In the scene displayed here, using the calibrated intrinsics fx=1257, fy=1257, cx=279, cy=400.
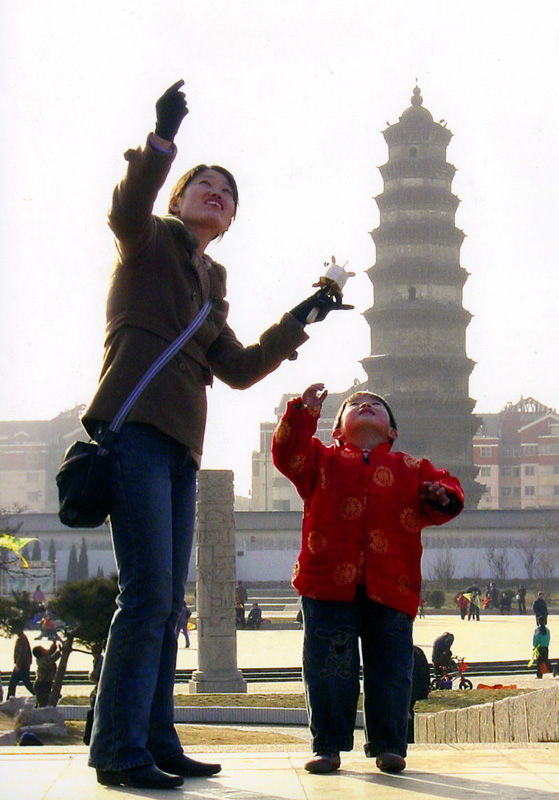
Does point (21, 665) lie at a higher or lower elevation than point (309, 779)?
lower

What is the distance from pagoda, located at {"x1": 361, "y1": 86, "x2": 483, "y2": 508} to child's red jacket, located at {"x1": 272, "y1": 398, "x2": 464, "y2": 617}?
41.7 meters

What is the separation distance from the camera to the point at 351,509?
296 centimetres

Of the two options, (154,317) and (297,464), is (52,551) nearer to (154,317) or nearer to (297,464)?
(297,464)

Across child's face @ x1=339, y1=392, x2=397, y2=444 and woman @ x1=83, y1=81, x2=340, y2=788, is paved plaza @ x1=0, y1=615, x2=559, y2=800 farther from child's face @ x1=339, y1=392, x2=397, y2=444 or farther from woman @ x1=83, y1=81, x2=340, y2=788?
child's face @ x1=339, y1=392, x2=397, y2=444

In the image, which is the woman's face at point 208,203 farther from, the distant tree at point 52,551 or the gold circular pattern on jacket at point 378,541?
the distant tree at point 52,551

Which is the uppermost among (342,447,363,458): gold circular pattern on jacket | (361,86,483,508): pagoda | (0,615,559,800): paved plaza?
(361,86,483,508): pagoda

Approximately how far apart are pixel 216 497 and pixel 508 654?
4654mm

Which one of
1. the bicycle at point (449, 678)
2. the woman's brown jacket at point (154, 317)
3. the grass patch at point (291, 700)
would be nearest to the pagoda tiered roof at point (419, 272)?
the bicycle at point (449, 678)

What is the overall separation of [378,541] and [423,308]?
42.5m

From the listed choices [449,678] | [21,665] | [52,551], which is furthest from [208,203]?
[52,551]

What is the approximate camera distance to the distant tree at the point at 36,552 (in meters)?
38.0

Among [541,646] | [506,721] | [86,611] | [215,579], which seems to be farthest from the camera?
[215,579]

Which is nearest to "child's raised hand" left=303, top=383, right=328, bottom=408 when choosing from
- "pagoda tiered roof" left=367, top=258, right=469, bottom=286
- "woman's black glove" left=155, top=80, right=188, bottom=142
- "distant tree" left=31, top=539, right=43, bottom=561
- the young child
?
the young child

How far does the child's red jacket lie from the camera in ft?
9.55
